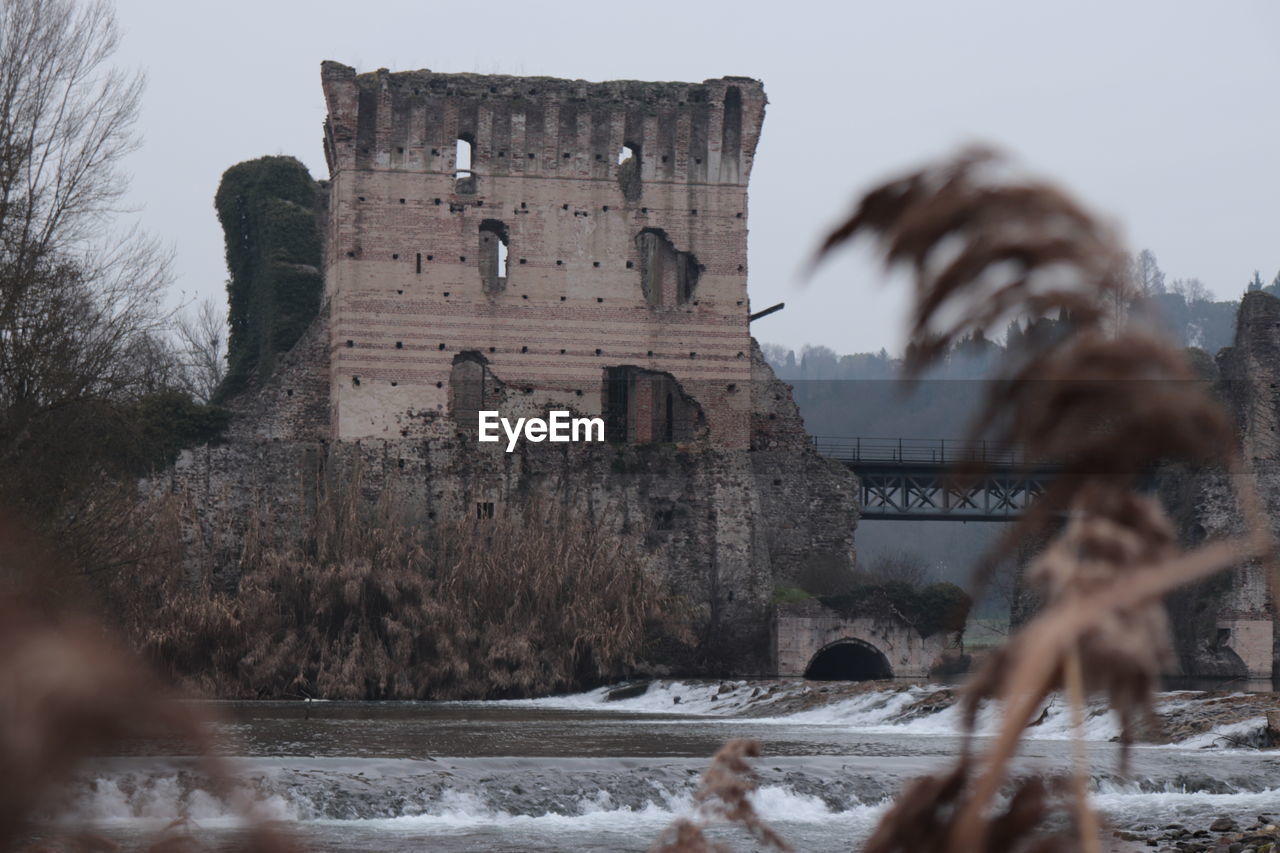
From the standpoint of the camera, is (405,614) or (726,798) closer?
(726,798)

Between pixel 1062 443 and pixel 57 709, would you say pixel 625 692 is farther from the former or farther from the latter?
pixel 57 709

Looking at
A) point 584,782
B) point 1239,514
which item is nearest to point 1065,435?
point 584,782

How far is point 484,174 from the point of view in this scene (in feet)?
108

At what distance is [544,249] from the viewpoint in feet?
109

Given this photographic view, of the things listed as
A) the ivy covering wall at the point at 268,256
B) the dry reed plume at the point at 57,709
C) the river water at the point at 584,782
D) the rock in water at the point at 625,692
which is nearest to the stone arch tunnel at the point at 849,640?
the rock in water at the point at 625,692

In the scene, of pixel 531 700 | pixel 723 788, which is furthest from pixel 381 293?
pixel 723 788

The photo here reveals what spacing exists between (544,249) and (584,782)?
20.7 m

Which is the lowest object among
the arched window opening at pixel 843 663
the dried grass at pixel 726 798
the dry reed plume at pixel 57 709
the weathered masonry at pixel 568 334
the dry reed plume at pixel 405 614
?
the arched window opening at pixel 843 663

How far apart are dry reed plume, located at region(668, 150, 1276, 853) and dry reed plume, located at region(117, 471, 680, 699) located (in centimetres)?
2351

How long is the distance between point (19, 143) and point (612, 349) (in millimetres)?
18175

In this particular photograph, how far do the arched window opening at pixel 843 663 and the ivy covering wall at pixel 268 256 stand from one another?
1204cm

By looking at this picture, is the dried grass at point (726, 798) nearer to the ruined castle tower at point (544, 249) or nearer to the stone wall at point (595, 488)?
the stone wall at point (595, 488)

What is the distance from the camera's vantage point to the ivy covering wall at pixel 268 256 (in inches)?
1324

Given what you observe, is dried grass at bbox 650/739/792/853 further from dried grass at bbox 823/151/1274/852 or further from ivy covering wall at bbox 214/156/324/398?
ivy covering wall at bbox 214/156/324/398
